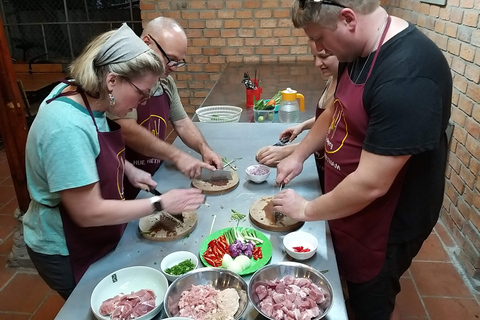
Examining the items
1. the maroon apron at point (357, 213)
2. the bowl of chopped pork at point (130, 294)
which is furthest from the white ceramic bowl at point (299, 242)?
the bowl of chopped pork at point (130, 294)

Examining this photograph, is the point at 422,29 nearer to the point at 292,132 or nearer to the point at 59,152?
the point at 292,132

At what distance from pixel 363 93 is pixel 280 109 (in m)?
1.45

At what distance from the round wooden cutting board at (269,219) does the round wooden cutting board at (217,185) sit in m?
0.18

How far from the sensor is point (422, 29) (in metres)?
3.38

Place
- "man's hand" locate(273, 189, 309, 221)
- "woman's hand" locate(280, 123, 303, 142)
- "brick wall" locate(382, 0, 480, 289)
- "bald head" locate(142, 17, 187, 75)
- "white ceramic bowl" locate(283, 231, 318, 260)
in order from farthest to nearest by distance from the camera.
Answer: "brick wall" locate(382, 0, 480, 289), "woman's hand" locate(280, 123, 303, 142), "bald head" locate(142, 17, 187, 75), "man's hand" locate(273, 189, 309, 221), "white ceramic bowl" locate(283, 231, 318, 260)

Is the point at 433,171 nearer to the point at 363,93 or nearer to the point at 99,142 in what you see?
the point at 363,93

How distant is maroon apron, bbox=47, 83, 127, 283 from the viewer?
1.40 metres

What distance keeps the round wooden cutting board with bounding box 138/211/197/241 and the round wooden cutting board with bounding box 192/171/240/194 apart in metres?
0.21

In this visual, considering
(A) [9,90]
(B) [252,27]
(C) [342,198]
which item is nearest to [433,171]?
(C) [342,198]

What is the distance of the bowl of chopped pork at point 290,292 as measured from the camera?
108 centimetres

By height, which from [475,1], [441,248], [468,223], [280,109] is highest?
[475,1]

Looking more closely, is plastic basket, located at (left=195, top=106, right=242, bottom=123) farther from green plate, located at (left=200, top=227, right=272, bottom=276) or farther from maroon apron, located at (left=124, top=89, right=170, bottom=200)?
green plate, located at (left=200, top=227, right=272, bottom=276)

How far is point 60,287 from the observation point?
152 centimetres

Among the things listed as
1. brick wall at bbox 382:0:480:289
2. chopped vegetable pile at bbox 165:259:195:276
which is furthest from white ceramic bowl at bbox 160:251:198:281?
brick wall at bbox 382:0:480:289
